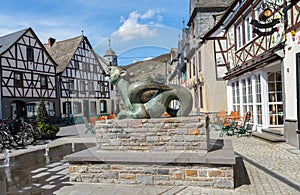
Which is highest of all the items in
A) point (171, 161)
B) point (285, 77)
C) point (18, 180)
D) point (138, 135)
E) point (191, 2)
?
point (191, 2)

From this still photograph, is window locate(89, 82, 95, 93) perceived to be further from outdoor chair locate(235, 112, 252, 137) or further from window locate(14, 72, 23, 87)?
window locate(14, 72, 23, 87)

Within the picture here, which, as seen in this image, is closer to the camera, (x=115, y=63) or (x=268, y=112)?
(x=115, y=63)

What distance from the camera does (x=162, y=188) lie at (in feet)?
15.0

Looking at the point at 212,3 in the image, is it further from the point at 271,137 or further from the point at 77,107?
the point at 77,107

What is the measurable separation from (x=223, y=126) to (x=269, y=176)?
240 inches

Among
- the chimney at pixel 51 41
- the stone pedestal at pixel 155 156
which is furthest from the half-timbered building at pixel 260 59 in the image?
the chimney at pixel 51 41

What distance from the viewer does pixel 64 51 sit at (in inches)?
1088

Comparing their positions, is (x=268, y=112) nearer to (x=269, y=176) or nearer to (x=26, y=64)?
(x=269, y=176)

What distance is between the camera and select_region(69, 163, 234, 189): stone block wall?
446 centimetres

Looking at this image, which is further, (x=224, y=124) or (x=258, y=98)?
(x=224, y=124)

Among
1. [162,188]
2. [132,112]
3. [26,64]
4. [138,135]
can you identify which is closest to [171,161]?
[162,188]

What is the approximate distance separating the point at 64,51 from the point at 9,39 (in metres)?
6.52

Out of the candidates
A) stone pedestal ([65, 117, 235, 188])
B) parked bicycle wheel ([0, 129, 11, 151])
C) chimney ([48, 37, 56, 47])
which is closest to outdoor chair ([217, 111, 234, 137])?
stone pedestal ([65, 117, 235, 188])

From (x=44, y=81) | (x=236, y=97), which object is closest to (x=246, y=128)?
(x=236, y=97)
